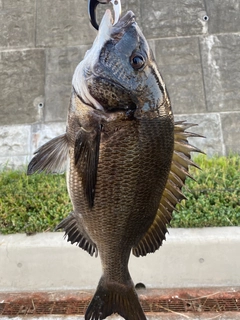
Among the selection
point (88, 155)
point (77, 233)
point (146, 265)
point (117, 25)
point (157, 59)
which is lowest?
point (146, 265)

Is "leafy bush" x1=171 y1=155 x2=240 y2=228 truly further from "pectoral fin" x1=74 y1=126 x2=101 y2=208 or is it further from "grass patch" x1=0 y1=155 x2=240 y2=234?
"pectoral fin" x1=74 y1=126 x2=101 y2=208

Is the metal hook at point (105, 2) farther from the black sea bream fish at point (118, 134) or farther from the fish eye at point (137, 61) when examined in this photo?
the fish eye at point (137, 61)

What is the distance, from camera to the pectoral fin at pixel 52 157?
1.37m

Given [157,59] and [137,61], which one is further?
[157,59]

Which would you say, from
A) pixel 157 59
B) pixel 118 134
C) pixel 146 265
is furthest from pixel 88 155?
pixel 157 59

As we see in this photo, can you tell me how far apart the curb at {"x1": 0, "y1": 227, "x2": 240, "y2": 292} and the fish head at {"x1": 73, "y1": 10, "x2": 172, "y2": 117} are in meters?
1.68

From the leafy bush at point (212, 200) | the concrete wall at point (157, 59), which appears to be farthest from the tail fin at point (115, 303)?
the concrete wall at point (157, 59)

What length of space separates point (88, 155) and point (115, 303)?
0.67m

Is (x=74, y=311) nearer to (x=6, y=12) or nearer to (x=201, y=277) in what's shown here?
(x=201, y=277)

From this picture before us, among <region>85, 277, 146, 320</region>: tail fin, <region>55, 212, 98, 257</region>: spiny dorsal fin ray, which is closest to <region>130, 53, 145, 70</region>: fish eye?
<region>55, 212, 98, 257</region>: spiny dorsal fin ray

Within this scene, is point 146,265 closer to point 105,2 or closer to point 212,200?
point 212,200

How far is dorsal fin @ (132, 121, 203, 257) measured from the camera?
1407mm

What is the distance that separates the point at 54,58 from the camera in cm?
457

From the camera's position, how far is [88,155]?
3.98 ft
